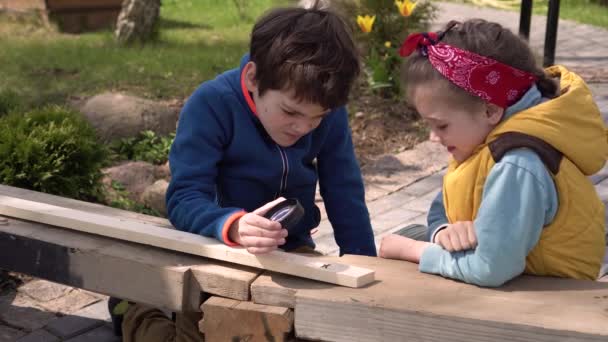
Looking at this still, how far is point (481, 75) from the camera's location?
232 cm

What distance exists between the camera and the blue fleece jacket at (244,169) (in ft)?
9.11

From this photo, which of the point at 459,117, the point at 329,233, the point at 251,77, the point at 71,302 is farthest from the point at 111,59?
the point at 459,117

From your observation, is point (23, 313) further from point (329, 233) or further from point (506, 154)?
point (506, 154)

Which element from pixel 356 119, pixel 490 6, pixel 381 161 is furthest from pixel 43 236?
pixel 490 6

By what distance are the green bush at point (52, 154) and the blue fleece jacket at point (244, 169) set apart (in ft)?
4.67

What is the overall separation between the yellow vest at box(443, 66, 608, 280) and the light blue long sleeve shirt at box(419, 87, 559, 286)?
6 cm

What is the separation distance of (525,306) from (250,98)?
1173mm

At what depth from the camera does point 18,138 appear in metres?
4.12

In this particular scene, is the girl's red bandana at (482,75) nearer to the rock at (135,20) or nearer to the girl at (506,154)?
the girl at (506,154)

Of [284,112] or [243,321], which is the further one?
[284,112]

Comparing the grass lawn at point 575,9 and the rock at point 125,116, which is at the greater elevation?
the rock at point 125,116

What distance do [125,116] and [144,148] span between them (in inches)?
12.7

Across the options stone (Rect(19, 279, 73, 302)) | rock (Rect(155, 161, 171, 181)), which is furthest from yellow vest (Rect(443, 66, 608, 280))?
rock (Rect(155, 161, 171, 181))

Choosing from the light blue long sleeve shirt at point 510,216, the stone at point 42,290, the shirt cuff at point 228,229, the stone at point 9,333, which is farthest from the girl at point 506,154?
the stone at point 42,290
